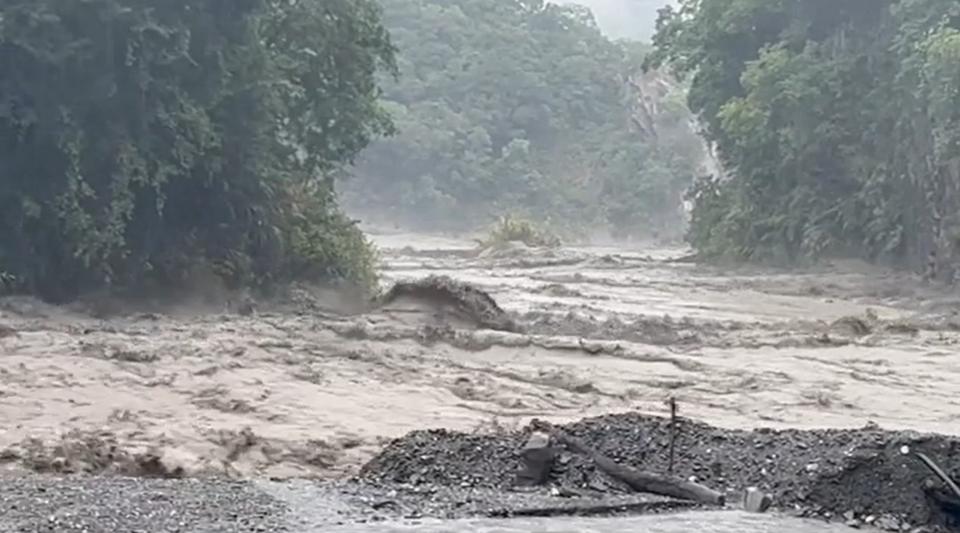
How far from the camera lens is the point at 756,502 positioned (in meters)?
8.08

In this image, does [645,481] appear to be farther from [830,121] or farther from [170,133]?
[830,121]

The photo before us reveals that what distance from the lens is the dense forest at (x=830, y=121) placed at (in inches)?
1187

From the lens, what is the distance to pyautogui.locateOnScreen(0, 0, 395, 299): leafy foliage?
745 inches

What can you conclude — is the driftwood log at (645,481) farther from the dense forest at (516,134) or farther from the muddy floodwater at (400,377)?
the dense forest at (516,134)

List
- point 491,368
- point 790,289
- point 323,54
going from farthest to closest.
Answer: point 790,289
point 323,54
point 491,368

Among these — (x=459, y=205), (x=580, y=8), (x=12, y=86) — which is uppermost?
(x=580, y=8)

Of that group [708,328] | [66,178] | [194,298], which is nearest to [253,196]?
[194,298]

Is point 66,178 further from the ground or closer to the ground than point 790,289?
further from the ground

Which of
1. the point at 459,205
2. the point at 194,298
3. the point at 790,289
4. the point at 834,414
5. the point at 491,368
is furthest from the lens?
the point at 459,205

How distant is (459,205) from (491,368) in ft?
155

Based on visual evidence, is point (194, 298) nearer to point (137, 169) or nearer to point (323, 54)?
point (137, 169)

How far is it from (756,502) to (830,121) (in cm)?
2673

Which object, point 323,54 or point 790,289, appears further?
point 790,289

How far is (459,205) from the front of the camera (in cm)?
6319
